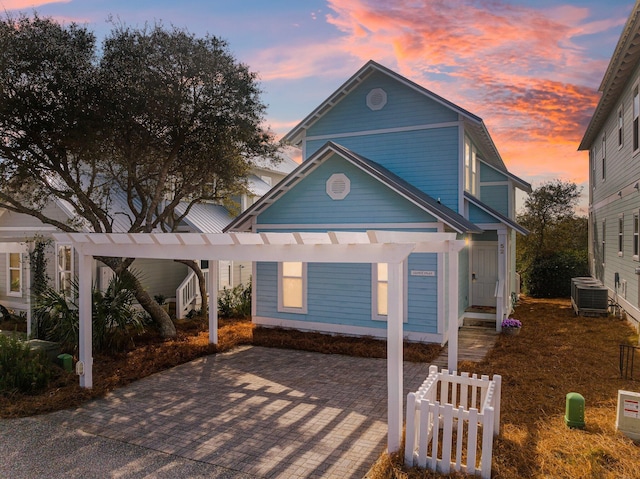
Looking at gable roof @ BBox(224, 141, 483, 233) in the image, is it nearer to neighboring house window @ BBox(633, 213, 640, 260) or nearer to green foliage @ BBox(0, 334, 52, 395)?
neighboring house window @ BBox(633, 213, 640, 260)

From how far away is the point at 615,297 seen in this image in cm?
1527

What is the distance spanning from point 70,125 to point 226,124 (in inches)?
145

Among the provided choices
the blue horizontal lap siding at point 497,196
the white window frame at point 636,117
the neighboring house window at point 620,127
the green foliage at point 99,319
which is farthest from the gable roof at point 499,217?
the green foliage at point 99,319

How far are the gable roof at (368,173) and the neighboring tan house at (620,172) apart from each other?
4763 mm

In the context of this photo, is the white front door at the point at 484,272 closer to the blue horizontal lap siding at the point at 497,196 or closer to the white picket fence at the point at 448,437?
the blue horizontal lap siding at the point at 497,196

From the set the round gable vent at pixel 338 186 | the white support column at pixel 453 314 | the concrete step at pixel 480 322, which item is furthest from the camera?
the concrete step at pixel 480 322

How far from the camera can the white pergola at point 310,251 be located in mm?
5457

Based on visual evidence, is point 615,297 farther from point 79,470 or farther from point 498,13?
point 79,470

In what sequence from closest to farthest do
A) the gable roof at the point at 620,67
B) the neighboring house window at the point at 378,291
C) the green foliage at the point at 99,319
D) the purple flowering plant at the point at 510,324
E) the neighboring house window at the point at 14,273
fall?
the green foliage at the point at 99,319 → the gable roof at the point at 620,67 → the neighboring house window at the point at 378,291 → the purple flowering plant at the point at 510,324 → the neighboring house window at the point at 14,273

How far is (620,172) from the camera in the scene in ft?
48.3

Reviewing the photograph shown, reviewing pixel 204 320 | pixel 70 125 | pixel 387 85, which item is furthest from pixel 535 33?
pixel 204 320

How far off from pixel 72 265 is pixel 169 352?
5802mm

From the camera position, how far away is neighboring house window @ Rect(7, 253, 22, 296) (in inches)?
629

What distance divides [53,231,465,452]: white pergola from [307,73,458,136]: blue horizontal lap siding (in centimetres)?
667
